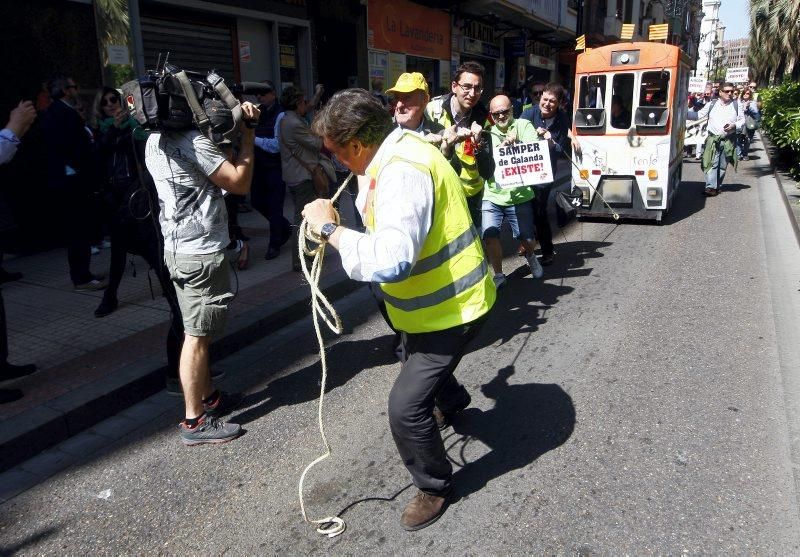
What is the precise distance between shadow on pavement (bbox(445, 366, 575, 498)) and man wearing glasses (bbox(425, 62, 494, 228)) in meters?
1.40

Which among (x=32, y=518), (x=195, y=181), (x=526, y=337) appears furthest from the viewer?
(x=526, y=337)

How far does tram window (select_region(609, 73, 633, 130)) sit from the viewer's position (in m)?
8.90

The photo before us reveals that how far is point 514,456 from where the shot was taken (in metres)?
3.21

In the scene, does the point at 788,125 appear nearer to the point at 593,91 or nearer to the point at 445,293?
the point at 593,91

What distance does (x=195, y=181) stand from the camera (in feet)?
10.6

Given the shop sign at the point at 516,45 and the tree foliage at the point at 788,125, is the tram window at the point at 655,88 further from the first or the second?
the shop sign at the point at 516,45

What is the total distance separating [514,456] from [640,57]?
7.48 metres

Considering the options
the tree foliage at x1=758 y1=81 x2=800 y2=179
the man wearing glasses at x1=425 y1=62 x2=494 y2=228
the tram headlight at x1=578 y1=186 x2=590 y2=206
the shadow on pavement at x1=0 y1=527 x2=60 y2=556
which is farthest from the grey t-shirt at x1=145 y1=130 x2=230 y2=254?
the tree foliage at x1=758 y1=81 x2=800 y2=179

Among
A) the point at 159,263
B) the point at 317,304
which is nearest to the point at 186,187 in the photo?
the point at 159,263

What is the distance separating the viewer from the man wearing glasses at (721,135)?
448 inches

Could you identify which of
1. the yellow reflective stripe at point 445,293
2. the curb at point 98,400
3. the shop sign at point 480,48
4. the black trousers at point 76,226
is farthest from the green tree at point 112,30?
the shop sign at point 480,48

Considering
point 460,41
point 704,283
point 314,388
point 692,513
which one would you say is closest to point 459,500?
point 692,513

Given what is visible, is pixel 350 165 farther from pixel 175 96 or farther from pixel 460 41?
pixel 460 41

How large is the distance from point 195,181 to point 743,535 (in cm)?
303
